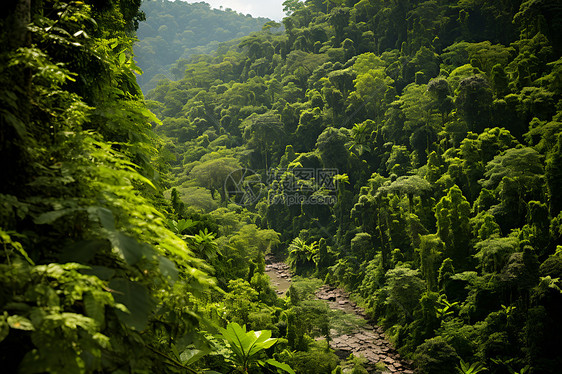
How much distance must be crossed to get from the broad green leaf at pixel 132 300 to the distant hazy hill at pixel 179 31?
6483 centimetres

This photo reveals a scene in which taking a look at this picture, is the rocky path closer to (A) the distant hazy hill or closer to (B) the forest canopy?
(B) the forest canopy

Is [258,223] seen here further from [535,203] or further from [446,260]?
[535,203]

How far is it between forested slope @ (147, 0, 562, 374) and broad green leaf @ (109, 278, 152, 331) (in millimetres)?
4811

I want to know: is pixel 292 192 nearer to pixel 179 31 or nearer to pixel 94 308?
pixel 94 308

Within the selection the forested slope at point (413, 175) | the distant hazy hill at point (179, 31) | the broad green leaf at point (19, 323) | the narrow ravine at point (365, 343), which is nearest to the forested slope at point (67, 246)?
the broad green leaf at point (19, 323)

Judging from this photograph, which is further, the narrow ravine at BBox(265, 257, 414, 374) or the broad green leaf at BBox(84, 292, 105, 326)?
the narrow ravine at BBox(265, 257, 414, 374)

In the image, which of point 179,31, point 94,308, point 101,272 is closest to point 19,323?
point 94,308

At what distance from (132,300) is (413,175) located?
51.4 ft

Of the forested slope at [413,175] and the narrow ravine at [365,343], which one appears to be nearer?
the forested slope at [413,175]

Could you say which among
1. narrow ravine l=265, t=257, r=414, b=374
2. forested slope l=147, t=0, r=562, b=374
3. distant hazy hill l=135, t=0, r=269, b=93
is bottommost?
narrow ravine l=265, t=257, r=414, b=374

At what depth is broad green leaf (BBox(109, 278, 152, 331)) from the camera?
1.18 meters

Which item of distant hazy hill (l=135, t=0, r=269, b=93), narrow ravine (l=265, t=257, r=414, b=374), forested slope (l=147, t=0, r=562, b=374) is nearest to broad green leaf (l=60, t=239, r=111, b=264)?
forested slope (l=147, t=0, r=562, b=374)

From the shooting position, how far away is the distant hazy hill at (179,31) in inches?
2677

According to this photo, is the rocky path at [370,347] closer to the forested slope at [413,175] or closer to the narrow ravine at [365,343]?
the narrow ravine at [365,343]
